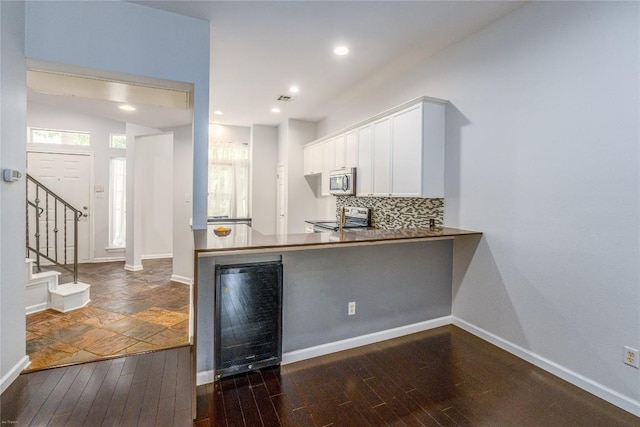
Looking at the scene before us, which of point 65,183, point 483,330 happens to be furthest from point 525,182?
point 65,183

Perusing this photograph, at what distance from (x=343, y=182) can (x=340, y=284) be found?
1.94 metres

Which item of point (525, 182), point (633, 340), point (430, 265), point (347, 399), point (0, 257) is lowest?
point (347, 399)

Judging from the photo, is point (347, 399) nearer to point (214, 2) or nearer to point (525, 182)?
point (525, 182)

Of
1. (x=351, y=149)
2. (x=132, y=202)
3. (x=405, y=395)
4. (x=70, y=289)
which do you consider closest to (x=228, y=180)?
(x=132, y=202)

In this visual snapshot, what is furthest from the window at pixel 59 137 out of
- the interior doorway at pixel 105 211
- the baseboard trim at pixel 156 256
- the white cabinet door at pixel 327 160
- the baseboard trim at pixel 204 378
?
the baseboard trim at pixel 204 378

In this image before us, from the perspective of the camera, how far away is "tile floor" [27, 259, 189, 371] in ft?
8.73

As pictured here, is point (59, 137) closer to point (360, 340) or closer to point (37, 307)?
point (37, 307)

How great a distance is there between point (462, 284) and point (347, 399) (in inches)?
70.1

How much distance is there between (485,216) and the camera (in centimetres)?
292

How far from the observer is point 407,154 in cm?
327

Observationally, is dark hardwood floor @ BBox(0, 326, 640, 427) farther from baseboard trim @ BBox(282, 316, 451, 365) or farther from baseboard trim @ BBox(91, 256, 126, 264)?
baseboard trim @ BBox(91, 256, 126, 264)

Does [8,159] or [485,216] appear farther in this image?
[485,216]

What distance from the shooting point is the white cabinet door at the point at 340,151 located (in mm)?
4527

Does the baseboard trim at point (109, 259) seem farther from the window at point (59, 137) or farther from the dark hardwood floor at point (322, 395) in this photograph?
the dark hardwood floor at point (322, 395)
